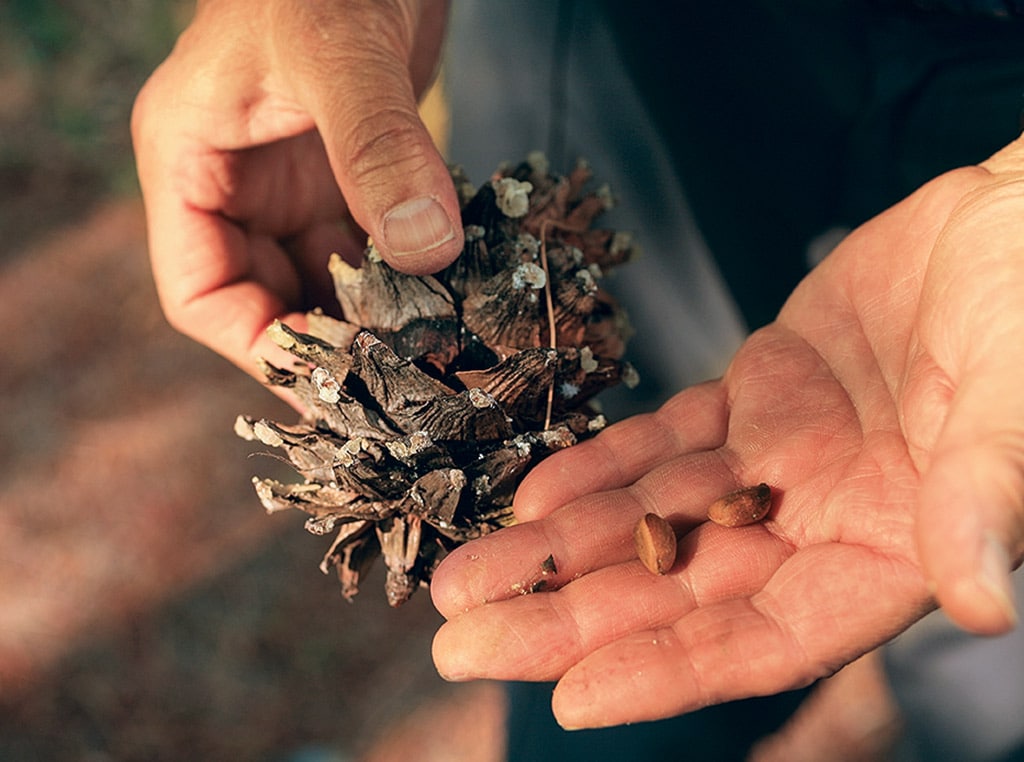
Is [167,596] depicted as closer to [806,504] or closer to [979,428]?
[806,504]

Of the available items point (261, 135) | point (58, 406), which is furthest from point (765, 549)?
point (58, 406)

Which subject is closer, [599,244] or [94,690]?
[599,244]

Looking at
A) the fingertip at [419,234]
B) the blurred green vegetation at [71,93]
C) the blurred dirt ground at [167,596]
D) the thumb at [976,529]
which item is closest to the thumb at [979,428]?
the thumb at [976,529]

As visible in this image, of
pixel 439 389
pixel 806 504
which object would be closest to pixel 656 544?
pixel 806 504

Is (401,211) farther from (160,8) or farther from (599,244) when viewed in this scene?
(160,8)

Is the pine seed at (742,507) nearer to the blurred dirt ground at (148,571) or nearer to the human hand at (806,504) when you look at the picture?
the human hand at (806,504)

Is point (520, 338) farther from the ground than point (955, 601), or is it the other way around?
point (520, 338)
